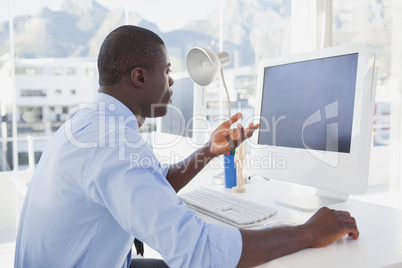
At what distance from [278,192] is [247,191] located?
0.12m

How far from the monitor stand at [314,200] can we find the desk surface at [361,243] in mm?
17

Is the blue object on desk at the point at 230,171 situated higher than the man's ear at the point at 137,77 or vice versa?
the man's ear at the point at 137,77

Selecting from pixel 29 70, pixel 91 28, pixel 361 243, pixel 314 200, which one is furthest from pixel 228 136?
pixel 91 28

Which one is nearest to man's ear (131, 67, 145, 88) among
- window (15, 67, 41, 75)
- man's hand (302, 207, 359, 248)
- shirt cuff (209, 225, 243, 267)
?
shirt cuff (209, 225, 243, 267)

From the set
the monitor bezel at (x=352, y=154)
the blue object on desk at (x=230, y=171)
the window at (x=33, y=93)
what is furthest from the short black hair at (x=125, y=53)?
the window at (x=33, y=93)

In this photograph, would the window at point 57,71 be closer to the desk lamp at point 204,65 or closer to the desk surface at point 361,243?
the desk lamp at point 204,65

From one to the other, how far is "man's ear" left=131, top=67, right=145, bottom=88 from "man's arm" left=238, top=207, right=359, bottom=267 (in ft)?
1.45

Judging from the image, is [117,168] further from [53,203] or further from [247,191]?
[247,191]

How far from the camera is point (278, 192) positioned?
137 centimetres

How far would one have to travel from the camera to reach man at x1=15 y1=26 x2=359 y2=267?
2.13 ft

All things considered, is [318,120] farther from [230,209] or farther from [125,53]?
[125,53]

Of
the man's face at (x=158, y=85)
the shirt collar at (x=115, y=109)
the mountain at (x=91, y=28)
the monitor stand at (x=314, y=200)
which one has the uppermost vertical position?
the mountain at (x=91, y=28)

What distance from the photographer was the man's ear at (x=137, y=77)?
89 cm

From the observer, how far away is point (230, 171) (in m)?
1.44
